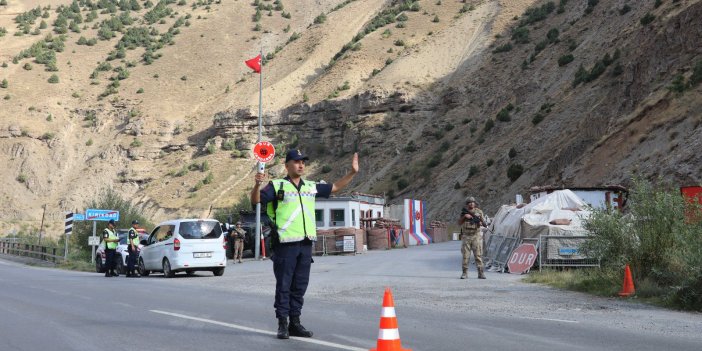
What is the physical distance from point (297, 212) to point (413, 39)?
3143 inches

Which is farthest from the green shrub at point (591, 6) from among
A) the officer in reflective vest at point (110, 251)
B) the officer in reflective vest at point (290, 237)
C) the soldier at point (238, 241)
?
the officer in reflective vest at point (290, 237)

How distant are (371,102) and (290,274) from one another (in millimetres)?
67442

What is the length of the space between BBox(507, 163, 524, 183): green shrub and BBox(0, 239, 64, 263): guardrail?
2826 centimetres

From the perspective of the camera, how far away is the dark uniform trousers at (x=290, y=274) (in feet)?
28.8

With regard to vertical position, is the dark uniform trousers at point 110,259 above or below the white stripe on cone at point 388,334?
above

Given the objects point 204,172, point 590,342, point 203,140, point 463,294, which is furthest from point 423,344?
point 203,140

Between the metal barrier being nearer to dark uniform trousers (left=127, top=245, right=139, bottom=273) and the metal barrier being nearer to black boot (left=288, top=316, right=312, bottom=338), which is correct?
A: dark uniform trousers (left=127, top=245, right=139, bottom=273)

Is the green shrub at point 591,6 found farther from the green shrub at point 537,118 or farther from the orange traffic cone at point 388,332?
the orange traffic cone at point 388,332

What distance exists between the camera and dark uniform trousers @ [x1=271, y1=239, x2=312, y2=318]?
8773 mm

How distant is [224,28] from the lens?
10844 cm

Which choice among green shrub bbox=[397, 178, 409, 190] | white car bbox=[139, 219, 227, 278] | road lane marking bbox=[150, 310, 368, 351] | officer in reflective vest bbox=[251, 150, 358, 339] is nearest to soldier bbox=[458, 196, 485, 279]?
white car bbox=[139, 219, 227, 278]

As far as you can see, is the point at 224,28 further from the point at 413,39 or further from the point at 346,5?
the point at 413,39

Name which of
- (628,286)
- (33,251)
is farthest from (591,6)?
(628,286)

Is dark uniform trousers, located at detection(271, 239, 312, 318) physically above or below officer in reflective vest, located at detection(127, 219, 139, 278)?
below
